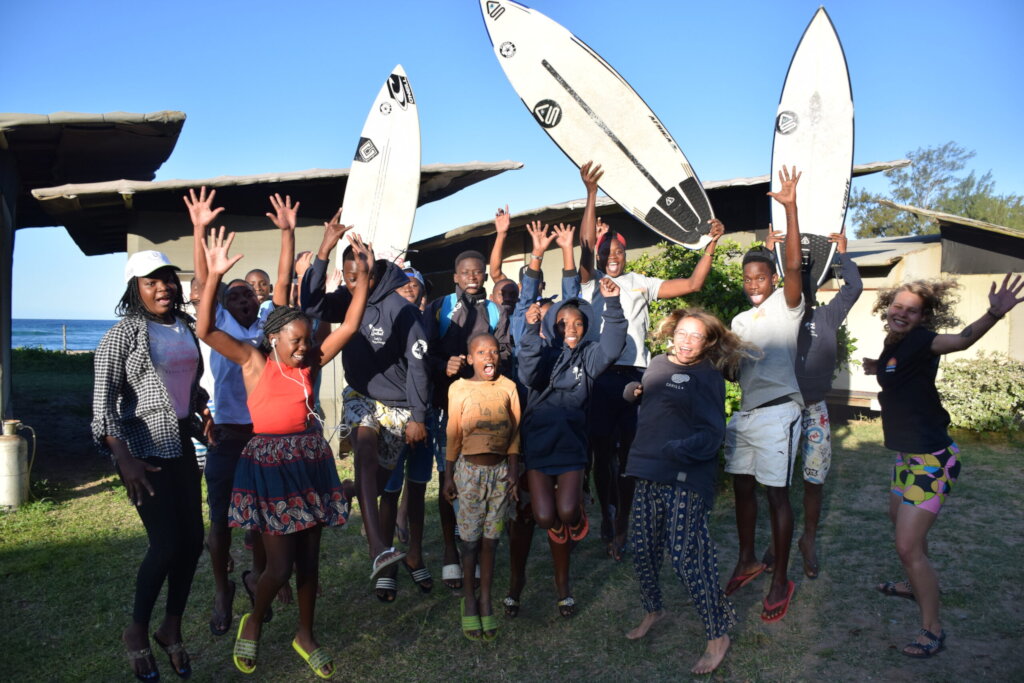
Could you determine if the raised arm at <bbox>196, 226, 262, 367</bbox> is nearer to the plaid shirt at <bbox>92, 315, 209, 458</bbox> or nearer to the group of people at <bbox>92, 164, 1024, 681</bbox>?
the group of people at <bbox>92, 164, 1024, 681</bbox>

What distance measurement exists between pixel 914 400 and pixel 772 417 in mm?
681

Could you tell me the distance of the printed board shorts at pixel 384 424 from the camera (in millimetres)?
4191

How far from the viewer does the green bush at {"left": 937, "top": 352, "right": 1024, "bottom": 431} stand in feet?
28.6

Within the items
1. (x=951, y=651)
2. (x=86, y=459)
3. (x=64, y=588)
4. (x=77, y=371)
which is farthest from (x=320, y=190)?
(x=77, y=371)

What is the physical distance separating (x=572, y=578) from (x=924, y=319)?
8.09 feet

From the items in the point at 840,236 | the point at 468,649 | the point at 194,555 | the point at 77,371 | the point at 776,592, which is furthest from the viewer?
the point at 77,371

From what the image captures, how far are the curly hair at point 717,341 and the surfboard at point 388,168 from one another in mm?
3069

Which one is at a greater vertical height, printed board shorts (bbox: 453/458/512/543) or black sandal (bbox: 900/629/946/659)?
printed board shorts (bbox: 453/458/512/543)

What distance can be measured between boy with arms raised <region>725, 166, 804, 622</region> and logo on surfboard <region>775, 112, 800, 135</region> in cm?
153

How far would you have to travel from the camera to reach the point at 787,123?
5492 millimetres

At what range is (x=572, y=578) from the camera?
179 inches

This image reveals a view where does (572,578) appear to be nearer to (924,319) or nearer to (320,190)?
(924,319)

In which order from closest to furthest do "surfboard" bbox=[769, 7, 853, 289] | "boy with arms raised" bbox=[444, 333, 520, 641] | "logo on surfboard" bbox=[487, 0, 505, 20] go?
1. "boy with arms raised" bbox=[444, 333, 520, 641]
2. "surfboard" bbox=[769, 7, 853, 289]
3. "logo on surfboard" bbox=[487, 0, 505, 20]

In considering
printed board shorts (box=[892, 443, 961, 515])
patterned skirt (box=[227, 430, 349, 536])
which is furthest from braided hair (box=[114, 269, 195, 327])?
printed board shorts (box=[892, 443, 961, 515])
